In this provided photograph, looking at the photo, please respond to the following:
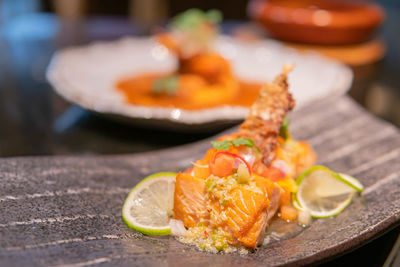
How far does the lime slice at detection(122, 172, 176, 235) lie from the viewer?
2117 millimetres

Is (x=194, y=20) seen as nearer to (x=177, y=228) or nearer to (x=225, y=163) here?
(x=225, y=163)

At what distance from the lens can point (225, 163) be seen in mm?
2154

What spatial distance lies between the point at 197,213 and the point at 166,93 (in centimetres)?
240

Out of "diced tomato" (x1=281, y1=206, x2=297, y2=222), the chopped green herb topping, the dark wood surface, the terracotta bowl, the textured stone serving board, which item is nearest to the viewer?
the textured stone serving board

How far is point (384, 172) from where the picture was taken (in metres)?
2.72

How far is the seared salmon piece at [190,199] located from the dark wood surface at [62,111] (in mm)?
691

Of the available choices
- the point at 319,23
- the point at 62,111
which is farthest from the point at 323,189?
the point at 319,23

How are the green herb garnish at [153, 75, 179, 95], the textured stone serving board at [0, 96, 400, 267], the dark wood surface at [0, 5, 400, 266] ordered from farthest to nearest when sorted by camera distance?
the green herb garnish at [153, 75, 179, 95], the dark wood surface at [0, 5, 400, 266], the textured stone serving board at [0, 96, 400, 267]

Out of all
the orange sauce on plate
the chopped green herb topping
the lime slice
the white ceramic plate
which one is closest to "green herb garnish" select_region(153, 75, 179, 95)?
the orange sauce on plate

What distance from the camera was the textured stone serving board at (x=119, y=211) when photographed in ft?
5.85

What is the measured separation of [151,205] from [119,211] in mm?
172

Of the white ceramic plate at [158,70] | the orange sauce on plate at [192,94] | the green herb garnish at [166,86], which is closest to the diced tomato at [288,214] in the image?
the white ceramic plate at [158,70]

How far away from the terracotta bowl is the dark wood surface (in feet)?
1.77

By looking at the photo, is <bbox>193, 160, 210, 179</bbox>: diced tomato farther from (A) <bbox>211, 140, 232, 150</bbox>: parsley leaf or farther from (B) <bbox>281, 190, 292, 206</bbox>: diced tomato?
(B) <bbox>281, 190, 292, 206</bbox>: diced tomato
